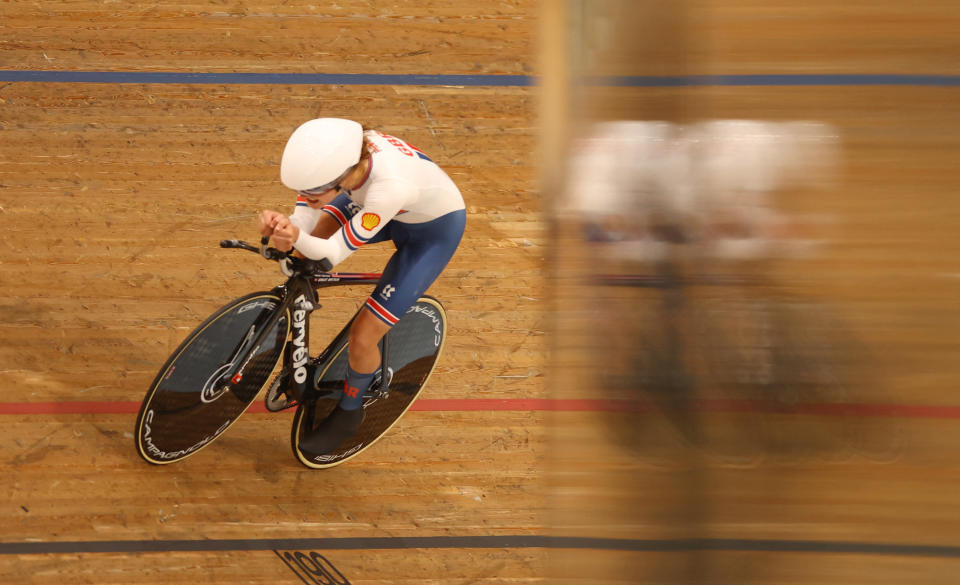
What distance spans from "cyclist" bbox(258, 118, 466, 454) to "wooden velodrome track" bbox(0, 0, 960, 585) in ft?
1.14

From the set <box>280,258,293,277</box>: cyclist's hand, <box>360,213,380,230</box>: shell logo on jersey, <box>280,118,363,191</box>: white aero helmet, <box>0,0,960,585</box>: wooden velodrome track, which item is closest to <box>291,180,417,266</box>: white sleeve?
<box>360,213,380,230</box>: shell logo on jersey

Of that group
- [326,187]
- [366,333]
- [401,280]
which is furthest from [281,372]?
[326,187]

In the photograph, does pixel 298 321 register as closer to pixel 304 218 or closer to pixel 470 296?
pixel 304 218

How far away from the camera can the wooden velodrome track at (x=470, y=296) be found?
11.6 inches

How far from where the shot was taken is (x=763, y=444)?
0.30 metres

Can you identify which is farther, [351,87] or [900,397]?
[351,87]

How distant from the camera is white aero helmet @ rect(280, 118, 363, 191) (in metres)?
1.79

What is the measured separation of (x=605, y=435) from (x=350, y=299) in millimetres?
2696

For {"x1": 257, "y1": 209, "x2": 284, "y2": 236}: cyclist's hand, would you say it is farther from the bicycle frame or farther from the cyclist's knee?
the cyclist's knee

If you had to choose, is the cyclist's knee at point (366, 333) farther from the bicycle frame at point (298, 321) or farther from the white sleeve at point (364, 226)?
the white sleeve at point (364, 226)

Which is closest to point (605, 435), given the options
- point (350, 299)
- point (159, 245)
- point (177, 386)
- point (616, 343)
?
point (616, 343)

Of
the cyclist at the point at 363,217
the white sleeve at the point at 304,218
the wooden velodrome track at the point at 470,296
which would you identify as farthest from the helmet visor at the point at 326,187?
the wooden velodrome track at the point at 470,296

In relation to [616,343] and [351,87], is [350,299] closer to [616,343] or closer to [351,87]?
[351,87]

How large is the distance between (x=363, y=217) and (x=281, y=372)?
0.81 meters
